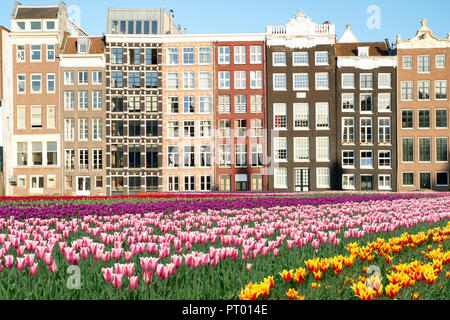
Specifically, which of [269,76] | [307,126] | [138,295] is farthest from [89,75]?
[138,295]

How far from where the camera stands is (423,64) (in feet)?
179

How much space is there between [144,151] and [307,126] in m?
17.9

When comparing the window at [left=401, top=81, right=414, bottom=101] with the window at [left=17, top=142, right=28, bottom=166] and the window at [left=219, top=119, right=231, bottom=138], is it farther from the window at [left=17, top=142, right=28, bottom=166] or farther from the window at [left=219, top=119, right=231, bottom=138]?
the window at [left=17, top=142, right=28, bottom=166]

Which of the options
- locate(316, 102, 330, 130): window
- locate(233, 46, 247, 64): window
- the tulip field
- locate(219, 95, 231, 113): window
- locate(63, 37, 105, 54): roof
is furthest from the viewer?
locate(63, 37, 105, 54): roof

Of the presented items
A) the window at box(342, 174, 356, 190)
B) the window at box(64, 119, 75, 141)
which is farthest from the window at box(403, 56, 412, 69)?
the window at box(64, 119, 75, 141)

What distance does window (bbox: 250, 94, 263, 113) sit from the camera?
55.2m

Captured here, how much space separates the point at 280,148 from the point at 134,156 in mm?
15937

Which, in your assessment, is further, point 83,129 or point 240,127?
point 83,129

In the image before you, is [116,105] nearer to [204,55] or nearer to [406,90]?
[204,55]

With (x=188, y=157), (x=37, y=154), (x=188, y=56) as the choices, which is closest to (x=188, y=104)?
(x=188, y=56)

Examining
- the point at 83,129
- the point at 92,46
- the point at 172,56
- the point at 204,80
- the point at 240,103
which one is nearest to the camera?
the point at 240,103

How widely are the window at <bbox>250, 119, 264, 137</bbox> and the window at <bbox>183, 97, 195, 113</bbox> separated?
6.73 metres

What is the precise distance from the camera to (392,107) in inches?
2136
